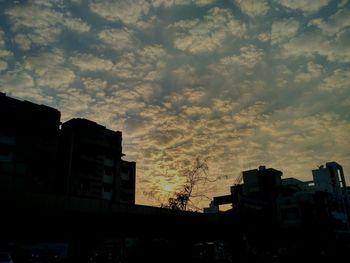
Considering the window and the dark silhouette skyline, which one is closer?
the dark silhouette skyline

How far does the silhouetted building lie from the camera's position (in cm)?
4219

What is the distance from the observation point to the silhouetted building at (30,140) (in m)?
42.2

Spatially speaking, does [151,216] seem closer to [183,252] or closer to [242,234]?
[183,252]

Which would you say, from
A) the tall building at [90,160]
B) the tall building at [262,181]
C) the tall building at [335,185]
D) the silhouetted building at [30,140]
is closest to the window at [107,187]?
the tall building at [90,160]

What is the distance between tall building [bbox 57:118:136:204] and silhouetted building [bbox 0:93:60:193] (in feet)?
9.96

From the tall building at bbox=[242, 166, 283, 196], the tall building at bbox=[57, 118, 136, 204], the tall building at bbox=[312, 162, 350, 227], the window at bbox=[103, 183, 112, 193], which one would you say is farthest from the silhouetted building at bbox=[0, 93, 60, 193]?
the tall building at bbox=[312, 162, 350, 227]

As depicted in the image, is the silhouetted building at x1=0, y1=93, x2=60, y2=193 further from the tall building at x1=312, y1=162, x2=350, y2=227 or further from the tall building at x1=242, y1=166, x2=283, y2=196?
the tall building at x1=312, y1=162, x2=350, y2=227

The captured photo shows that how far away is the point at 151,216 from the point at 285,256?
694 inches

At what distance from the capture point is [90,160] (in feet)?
167

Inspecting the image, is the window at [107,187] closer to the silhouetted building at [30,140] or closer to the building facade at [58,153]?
the building facade at [58,153]

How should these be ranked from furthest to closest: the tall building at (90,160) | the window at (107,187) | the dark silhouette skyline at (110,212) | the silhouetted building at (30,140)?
the window at (107,187) < the tall building at (90,160) < the silhouetted building at (30,140) < the dark silhouette skyline at (110,212)

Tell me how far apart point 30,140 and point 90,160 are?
9607 mm

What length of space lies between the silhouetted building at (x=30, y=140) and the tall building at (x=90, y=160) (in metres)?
3.04

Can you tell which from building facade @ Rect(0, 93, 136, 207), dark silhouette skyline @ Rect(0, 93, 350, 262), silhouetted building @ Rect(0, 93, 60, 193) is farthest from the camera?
building facade @ Rect(0, 93, 136, 207)
